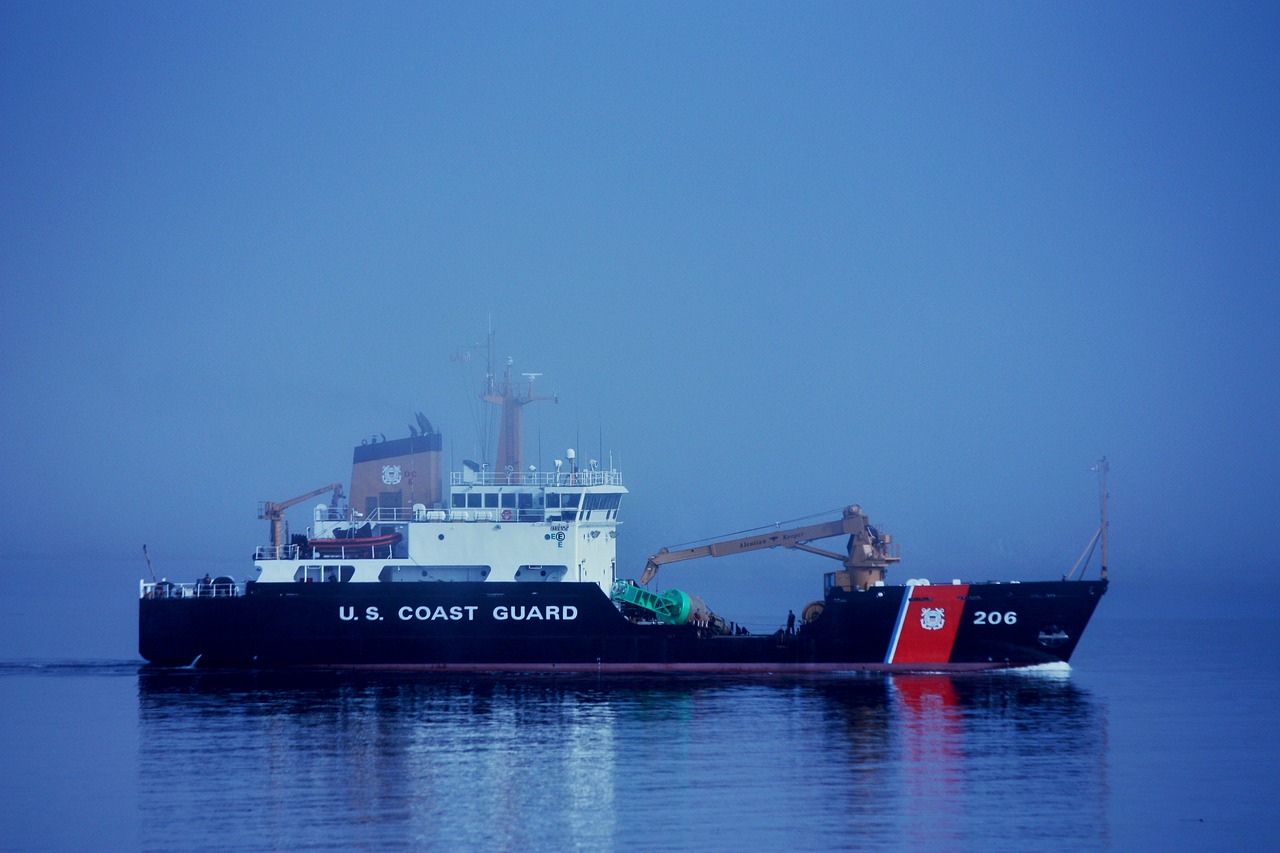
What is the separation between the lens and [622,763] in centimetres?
2012

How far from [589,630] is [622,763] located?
28.6 ft

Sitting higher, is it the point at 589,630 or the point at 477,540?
the point at 477,540

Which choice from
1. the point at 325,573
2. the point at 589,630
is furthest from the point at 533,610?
the point at 325,573

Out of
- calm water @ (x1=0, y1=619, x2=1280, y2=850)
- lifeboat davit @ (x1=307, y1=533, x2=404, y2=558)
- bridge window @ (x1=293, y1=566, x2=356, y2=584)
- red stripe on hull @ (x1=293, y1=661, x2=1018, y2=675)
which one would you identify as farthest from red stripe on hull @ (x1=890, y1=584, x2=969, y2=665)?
bridge window @ (x1=293, y1=566, x2=356, y2=584)

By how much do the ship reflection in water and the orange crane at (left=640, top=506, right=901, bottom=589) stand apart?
8.72 feet

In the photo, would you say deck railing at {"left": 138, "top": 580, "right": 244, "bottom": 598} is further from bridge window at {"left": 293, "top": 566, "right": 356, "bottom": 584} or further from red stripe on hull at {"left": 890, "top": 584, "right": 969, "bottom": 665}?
red stripe on hull at {"left": 890, "top": 584, "right": 969, "bottom": 665}

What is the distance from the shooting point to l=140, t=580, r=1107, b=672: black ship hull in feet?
93.6

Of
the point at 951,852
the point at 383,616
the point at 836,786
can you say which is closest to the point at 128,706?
the point at 383,616

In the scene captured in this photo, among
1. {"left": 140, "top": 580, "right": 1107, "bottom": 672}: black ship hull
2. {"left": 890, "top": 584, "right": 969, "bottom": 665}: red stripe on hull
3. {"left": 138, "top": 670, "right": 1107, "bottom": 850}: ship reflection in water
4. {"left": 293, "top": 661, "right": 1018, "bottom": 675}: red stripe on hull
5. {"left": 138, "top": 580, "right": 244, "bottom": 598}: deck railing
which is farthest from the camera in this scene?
{"left": 138, "top": 580, "right": 244, "bottom": 598}: deck railing

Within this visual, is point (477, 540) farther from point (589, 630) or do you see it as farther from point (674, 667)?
point (674, 667)

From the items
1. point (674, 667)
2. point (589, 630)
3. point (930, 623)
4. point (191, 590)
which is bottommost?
point (674, 667)

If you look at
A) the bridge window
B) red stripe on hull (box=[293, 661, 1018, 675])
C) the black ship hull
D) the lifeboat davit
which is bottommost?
red stripe on hull (box=[293, 661, 1018, 675])

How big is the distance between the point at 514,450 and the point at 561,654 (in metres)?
6.04

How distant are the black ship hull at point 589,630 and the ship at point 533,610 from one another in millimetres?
34
